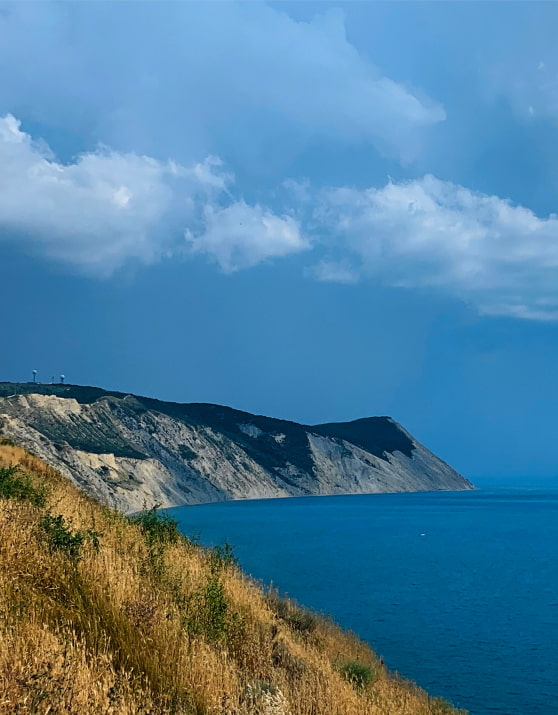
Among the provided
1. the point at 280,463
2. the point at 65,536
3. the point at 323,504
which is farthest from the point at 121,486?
the point at 65,536

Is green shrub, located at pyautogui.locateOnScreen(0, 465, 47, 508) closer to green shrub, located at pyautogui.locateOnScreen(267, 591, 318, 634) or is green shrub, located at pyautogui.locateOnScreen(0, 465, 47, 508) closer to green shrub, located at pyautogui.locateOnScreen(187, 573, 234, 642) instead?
green shrub, located at pyautogui.locateOnScreen(187, 573, 234, 642)

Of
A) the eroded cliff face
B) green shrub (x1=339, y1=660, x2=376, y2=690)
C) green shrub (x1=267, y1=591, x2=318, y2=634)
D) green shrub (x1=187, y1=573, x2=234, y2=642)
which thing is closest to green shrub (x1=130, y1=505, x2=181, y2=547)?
green shrub (x1=267, y1=591, x2=318, y2=634)

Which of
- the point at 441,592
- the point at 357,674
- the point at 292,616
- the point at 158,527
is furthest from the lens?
the point at 441,592

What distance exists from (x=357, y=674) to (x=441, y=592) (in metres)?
25.6

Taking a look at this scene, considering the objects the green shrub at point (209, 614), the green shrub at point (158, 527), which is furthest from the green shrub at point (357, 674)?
the green shrub at point (158, 527)

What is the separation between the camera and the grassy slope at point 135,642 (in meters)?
5.50

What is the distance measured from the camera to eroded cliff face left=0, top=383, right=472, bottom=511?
9725 centimetres

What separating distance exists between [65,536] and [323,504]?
126m

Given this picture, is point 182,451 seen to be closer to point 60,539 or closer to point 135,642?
point 60,539

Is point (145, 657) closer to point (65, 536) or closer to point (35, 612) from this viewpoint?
point (35, 612)

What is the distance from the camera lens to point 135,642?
6.88m

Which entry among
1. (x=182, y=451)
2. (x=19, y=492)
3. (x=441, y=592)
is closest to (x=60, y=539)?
(x=19, y=492)

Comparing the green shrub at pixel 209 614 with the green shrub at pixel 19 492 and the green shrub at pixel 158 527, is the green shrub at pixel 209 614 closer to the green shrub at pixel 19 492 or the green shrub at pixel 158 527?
the green shrub at pixel 158 527

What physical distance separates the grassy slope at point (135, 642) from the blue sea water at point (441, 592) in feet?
30.4
